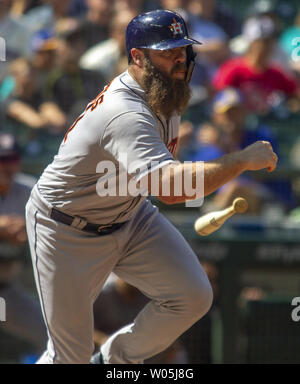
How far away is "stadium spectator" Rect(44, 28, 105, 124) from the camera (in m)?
7.04

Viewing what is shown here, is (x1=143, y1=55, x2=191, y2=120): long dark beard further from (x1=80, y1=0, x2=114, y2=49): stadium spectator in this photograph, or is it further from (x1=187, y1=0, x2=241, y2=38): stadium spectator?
(x1=187, y1=0, x2=241, y2=38): stadium spectator

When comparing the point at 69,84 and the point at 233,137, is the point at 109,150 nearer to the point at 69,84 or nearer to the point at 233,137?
the point at 233,137

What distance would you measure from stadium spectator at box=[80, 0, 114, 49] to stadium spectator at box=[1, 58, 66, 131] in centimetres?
94

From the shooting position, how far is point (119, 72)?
23.2 ft

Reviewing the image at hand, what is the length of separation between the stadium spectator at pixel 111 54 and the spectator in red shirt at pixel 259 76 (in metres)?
0.95

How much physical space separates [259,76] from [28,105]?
7.00ft

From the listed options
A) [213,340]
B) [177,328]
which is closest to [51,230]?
[177,328]

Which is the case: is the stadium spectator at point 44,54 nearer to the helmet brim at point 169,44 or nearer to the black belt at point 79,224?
the black belt at point 79,224

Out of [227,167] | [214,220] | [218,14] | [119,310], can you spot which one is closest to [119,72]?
[218,14]

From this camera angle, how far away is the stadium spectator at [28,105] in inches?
271

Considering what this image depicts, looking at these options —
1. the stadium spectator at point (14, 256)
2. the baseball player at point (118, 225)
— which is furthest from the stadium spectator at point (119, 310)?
the baseball player at point (118, 225)

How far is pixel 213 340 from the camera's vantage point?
5562 mm

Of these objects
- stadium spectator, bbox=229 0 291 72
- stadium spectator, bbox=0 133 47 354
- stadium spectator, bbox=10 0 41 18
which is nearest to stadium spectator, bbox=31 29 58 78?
stadium spectator, bbox=10 0 41 18

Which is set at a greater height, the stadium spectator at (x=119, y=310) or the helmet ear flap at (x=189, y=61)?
the helmet ear flap at (x=189, y=61)
